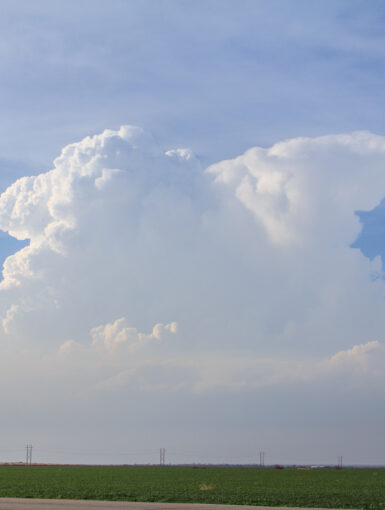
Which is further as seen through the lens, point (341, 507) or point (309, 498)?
point (309, 498)

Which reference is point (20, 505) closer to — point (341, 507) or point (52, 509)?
point (52, 509)

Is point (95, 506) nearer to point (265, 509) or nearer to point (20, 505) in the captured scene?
point (20, 505)

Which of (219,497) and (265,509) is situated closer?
(265,509)

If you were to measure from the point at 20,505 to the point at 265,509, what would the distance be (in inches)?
527

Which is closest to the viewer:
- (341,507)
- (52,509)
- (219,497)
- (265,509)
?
(52,509)

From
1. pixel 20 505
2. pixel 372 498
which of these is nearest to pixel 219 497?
pixel 372 498

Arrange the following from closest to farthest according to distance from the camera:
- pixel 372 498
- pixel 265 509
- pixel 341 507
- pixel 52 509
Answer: pixel 52 509
pixel 265 509
pixel 341 507
pixel 372 498

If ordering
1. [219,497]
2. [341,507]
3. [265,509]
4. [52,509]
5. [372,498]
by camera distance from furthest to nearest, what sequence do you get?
[372,498]
[219,497]
[341,507]
[265,509]
[52,509]

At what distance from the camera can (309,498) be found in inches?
1971

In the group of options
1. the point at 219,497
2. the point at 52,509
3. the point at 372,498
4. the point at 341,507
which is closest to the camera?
the point at 52,509

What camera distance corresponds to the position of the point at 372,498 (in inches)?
2005

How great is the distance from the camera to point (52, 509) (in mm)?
32094

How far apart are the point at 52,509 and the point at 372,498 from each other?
2925 centimetres

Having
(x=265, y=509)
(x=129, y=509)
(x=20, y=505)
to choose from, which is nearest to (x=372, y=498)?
(x=265, y=509)
